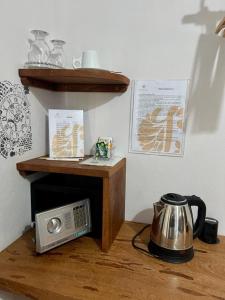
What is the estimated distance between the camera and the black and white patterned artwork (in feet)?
2.71

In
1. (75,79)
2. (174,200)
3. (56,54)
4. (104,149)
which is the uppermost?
(56,54)

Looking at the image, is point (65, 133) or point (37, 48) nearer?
point (37, 48)

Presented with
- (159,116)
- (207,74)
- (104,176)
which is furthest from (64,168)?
(207,74)

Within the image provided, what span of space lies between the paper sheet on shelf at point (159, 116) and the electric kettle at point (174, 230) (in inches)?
10.8

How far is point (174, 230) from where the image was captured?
84 centimetres

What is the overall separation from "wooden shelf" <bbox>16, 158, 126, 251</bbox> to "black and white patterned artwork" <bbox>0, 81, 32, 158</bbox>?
78mm

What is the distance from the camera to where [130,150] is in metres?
1.12

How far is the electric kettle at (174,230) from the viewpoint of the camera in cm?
84

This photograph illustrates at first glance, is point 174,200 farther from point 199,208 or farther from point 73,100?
point 73,100

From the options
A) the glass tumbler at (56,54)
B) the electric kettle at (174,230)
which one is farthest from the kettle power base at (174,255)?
the glass tumbler at (56,54)

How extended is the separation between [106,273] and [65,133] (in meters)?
0.58

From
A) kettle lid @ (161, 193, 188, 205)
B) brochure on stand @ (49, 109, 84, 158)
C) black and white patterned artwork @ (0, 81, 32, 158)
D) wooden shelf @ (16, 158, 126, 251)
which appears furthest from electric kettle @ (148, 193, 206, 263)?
black and white patterned artwork @ (0, 81, 32, 158)

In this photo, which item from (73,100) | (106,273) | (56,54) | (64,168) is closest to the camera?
(106,273)

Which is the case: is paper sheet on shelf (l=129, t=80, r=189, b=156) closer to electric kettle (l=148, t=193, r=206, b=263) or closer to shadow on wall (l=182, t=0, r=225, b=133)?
shadow on wall (l=182, t=0, r=225, b=133)
